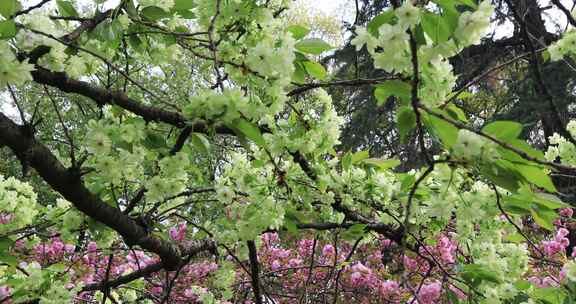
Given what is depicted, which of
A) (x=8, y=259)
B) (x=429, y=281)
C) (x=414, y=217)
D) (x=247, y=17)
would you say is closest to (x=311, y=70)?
(x=247, y=17)

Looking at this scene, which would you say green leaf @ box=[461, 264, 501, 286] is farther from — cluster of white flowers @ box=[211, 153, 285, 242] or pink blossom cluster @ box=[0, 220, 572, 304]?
pink blossom cluster @ box=[0, 220, 572, 304]

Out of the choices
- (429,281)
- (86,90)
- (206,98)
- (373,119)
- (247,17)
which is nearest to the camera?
(206,98)

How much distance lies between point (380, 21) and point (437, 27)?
11 cm

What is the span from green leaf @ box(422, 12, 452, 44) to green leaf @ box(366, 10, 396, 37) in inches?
2.4

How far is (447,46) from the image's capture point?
1.00 m

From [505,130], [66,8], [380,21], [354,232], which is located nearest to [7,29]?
[66,8]

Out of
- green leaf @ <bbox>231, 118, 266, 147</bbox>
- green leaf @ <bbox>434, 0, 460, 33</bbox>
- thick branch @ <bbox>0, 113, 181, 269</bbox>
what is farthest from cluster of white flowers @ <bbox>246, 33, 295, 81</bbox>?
thick branch @ <bbox>0, 113, 181, 269</bbox>

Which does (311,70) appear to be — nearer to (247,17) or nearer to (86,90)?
(247,17)

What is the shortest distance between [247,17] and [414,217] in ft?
3.01

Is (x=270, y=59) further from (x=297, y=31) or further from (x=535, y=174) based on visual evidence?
(x=535, y=174)

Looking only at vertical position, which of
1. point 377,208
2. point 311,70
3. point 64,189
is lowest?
point 64,189

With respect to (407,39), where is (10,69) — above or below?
above

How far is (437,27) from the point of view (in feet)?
3.26

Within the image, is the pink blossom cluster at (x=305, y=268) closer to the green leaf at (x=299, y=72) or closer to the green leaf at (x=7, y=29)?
the green leaf at (x=299, y=72)
